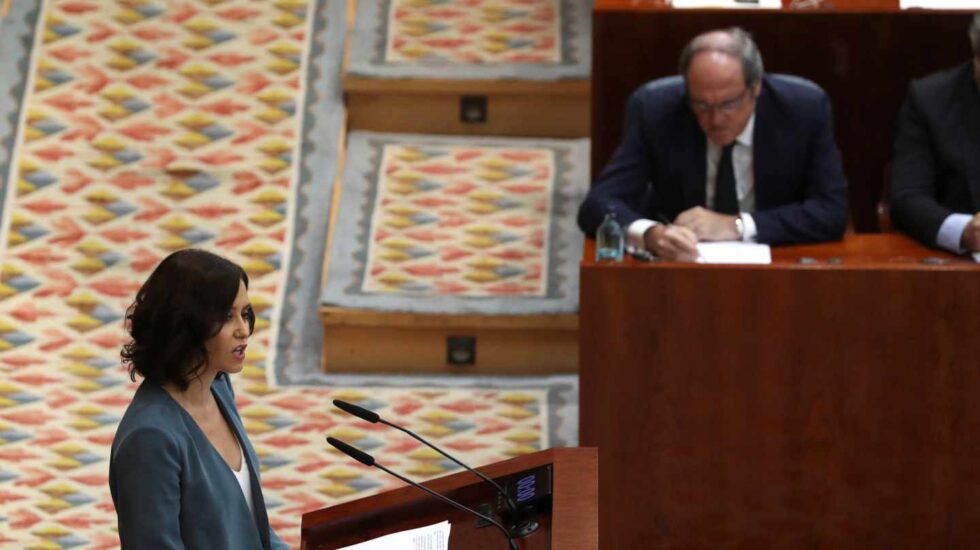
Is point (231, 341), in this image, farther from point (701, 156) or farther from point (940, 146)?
point (940, 146)

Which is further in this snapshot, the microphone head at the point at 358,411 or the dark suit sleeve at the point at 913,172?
the dark suit sleeve at the point at 913,172

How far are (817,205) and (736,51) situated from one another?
31cm

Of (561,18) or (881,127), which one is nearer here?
(881,127)

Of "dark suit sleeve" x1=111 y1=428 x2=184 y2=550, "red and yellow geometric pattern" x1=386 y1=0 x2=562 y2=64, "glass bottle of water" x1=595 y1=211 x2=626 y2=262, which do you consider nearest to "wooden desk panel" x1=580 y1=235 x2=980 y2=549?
"glass bottle of water" x1=595 y1=211 x2=626 y2=262

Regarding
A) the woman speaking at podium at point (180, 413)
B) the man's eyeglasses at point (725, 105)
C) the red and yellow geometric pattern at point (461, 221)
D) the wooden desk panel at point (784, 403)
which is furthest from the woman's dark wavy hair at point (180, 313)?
the red and yellow geometric pattern at point (461, 221)

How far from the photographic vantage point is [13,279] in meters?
3.51

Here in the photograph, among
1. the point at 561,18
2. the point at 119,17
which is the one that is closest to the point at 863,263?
the point at 561,18

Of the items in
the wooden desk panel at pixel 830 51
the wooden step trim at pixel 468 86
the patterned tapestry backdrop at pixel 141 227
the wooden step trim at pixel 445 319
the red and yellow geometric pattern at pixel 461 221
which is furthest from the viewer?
the wooden step trim at pixel 468 86

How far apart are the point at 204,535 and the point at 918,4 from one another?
2.18m

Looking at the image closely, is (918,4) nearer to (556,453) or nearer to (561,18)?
(561,18)

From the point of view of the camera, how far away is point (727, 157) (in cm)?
293

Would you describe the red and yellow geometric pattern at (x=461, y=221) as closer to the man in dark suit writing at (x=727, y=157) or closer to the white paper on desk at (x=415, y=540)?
the man in dark suit writing at (x=727, y=157)

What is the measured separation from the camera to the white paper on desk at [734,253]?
2.62 m

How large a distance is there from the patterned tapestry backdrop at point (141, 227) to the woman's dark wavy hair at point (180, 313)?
1192 mm
